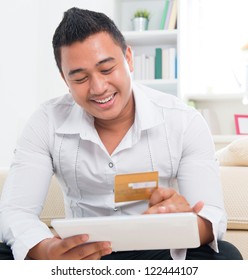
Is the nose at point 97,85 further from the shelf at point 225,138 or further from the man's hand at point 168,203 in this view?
the shelf at point 225,138

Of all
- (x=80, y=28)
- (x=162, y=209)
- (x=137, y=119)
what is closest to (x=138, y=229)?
(x=162, y=209)

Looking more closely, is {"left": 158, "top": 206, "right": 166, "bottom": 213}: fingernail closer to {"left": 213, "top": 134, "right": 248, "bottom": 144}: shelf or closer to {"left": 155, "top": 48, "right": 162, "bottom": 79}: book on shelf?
{"left": 213, "top": 134, "right": 248, "bottom": 144}: shelf

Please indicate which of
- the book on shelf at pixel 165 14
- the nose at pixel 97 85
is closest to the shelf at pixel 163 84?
the book on shelf at pixel 165 14

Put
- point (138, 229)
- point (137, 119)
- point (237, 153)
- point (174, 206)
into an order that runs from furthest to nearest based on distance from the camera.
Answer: point (237, 153)
point (137, 119)
point (174, 206)
point (138, 229)

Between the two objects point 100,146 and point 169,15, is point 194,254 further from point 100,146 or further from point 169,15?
point 169,15

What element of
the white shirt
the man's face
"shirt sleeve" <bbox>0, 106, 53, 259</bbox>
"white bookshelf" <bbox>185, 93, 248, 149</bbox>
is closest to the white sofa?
the white shirt

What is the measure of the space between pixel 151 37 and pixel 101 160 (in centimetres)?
287

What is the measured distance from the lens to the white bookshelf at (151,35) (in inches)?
159

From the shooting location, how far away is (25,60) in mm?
3686

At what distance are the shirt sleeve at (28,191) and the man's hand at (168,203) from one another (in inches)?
12.1

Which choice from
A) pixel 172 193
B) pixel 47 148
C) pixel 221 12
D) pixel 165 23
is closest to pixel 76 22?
pixel 47 148

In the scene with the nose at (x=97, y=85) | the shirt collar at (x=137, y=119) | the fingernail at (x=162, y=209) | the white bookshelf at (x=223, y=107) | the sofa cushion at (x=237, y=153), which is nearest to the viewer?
the fingernail at (x=162, y=209)
